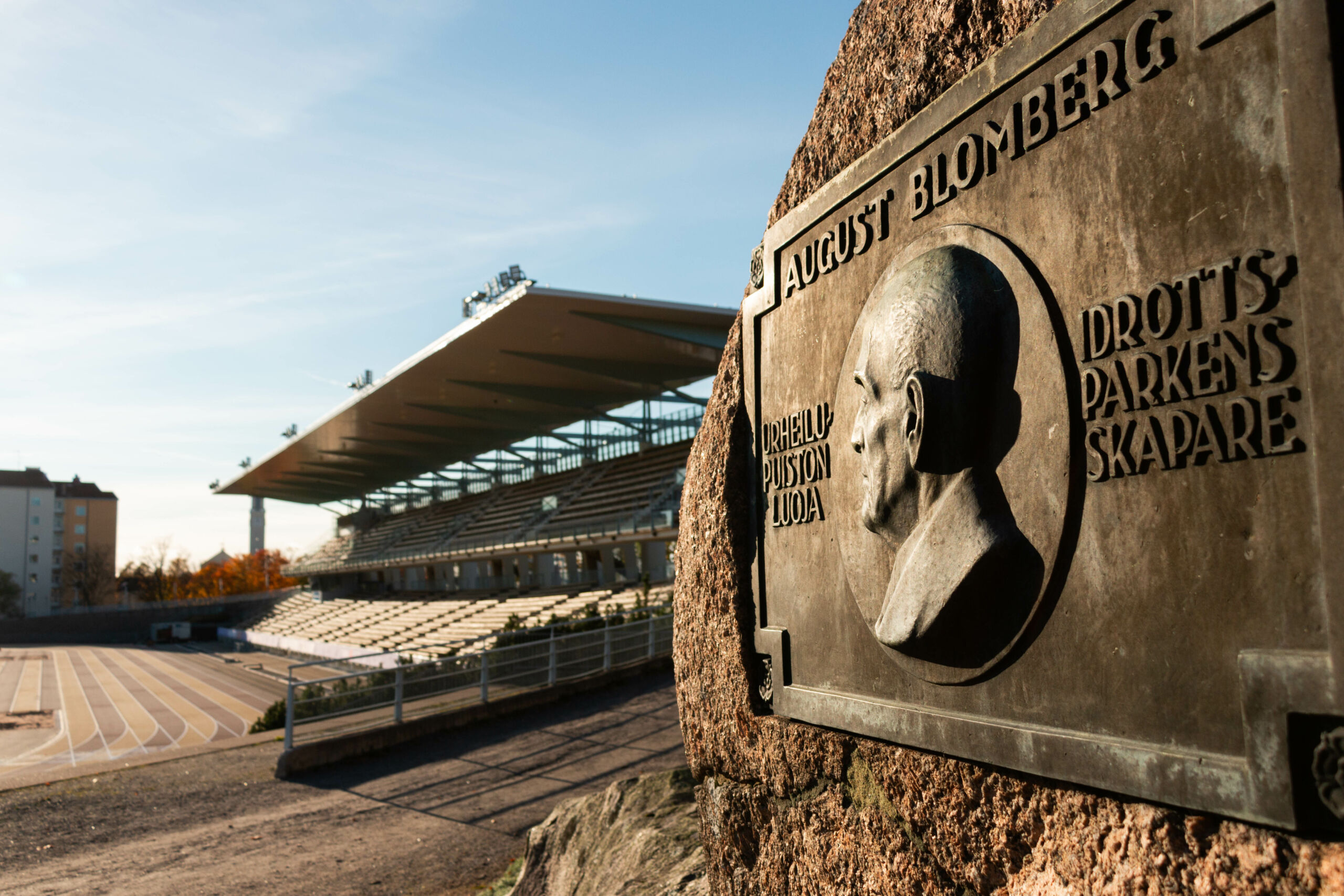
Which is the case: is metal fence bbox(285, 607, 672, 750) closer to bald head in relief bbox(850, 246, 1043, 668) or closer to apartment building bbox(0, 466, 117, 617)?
bald head in relief bbox(850, 246, 1043, 668)

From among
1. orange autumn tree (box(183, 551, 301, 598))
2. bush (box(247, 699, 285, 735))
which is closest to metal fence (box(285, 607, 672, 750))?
bush (box(247, 699, 285, 735))

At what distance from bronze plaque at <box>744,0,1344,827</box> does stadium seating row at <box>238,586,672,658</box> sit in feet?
40.5

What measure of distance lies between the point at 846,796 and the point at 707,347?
2229 cm

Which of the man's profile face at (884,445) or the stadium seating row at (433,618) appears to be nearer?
the man's profile face at (884,445)

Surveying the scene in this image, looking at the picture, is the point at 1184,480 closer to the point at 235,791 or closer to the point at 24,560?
the point at 235,791

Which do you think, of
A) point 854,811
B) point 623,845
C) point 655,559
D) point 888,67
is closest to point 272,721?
point 623,845

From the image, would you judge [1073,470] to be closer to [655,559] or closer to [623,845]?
[623,845]

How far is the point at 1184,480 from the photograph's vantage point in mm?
1586

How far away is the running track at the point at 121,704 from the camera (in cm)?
1716

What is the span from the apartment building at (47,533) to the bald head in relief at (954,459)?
9740cm

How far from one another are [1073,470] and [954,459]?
31cm

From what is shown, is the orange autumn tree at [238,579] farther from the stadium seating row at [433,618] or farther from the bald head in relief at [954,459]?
the bald head in relief at [954,459]

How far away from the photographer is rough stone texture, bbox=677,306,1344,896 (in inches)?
61.7

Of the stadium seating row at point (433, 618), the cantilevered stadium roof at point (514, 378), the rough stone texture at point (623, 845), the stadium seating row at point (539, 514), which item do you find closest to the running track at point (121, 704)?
the stadium seating row at point (433, 618)
